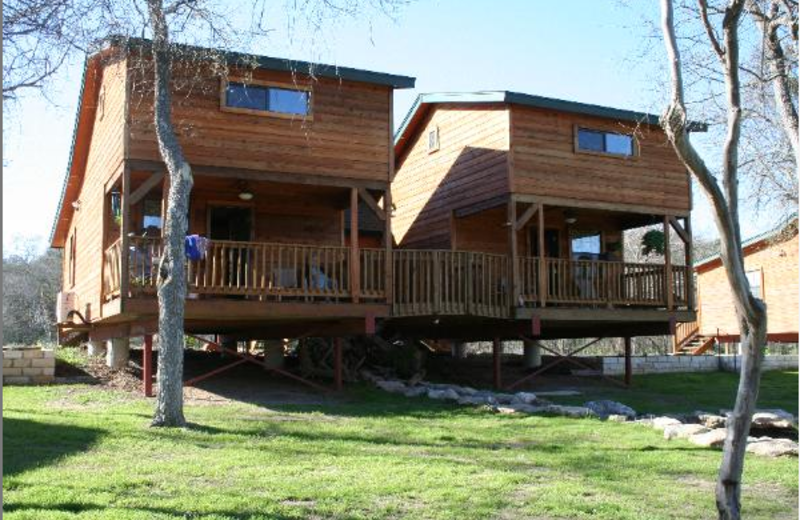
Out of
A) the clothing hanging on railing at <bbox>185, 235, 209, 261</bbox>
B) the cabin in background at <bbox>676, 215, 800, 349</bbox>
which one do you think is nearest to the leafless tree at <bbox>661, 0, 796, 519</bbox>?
the clothing hanging on railing at <bbox>185, 235, 209, 261</bbox>

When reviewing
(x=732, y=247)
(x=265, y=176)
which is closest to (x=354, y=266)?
(x=265, y=176)

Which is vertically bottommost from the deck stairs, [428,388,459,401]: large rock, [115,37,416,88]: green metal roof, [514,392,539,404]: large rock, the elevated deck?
[514,392,539,404]: large rock

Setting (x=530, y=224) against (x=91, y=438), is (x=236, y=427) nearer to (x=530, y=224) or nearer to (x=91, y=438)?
(x=91, y=438)

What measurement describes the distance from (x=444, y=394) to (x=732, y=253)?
10600mm

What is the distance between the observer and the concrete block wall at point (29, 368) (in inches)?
652

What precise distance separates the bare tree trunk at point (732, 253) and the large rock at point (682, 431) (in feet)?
20.9

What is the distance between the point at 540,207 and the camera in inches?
723

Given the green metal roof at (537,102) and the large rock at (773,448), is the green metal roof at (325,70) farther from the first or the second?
the large rock at (773,448)

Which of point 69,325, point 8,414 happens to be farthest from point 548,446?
point 69,325

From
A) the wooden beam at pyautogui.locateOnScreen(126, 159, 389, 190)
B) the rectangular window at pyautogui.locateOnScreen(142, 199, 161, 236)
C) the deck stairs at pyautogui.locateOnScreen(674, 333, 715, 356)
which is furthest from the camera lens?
the deck stairs at pyautogui.locateOnScreen(674, 333, 715, 356)

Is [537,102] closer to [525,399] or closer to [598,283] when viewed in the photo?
[598,283]

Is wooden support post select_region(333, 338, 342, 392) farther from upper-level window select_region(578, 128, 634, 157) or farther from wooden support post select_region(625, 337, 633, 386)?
wooden support post select_region(625, 337, 633, 386)

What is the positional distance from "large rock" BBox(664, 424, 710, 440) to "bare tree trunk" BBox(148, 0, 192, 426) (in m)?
6.60

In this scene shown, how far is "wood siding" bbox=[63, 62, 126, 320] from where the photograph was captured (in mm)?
16047
